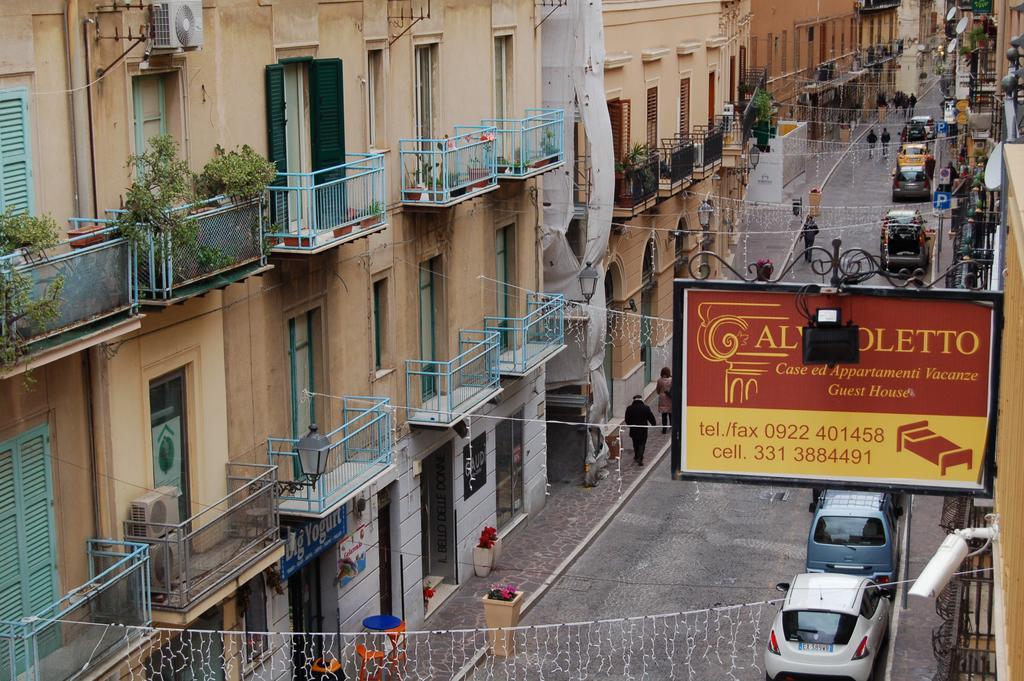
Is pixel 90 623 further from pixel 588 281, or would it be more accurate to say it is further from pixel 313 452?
pixel 588 281

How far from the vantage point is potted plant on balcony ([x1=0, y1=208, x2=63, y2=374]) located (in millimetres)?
13188

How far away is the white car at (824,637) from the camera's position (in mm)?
20641

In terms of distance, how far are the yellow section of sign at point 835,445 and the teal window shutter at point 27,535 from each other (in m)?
6.16

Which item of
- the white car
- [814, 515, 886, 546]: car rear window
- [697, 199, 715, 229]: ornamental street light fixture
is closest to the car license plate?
the white car

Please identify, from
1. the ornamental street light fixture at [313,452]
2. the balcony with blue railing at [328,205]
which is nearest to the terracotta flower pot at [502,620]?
the ornamental street light fixture at [313,452]

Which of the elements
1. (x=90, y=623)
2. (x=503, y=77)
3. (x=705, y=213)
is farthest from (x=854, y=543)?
(x=705, y=213)

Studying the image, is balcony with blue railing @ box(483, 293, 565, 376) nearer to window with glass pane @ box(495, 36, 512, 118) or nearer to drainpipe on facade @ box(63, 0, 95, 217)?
window with glass pane @ box(495, 36, 512, 118)

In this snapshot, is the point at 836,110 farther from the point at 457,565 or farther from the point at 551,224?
the point at 457,565

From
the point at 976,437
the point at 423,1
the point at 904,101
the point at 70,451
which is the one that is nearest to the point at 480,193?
the point at 423,1

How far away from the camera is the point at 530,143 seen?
26.9 metres

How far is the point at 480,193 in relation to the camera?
24109 millimetres

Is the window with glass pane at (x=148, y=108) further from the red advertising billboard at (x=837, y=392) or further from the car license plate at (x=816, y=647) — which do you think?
the car license plate at (x=816, y=647)

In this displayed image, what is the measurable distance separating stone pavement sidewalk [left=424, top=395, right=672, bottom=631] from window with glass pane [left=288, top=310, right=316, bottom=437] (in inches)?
191

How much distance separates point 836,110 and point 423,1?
5491 centimetres
